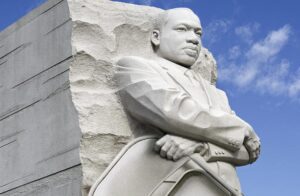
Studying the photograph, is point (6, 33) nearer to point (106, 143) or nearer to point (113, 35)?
point (113, 35)

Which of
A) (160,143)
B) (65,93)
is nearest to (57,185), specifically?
(65,93)

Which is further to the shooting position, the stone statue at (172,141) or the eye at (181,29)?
the eye at (181,29)

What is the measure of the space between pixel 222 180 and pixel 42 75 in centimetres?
137

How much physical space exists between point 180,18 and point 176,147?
0.92 metres

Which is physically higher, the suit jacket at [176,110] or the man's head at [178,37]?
the man's head at [178,37]

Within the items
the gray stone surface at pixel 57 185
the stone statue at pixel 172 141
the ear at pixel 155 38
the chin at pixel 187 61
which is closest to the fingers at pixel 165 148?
the stone statue at pixel 172 141

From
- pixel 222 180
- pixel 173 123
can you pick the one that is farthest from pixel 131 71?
pixel 222 180

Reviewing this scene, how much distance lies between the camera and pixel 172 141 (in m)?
3.85

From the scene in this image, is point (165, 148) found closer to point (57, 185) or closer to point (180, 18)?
point (57, 185)

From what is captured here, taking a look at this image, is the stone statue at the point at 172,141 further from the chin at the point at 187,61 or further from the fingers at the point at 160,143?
the chin at the point at 187,61

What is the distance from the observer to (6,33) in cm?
475

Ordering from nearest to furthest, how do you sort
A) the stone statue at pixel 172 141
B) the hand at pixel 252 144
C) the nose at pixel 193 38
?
the stone statue at pixel 172 141 → the hand at pixel 252 144 → the nose at pixel 193 38

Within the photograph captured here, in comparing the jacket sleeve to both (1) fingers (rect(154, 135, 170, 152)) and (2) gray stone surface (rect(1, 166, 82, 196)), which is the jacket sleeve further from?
(2) gray stone surface (rect(1, 166, 82, 196))

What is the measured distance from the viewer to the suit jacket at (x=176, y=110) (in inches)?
152
